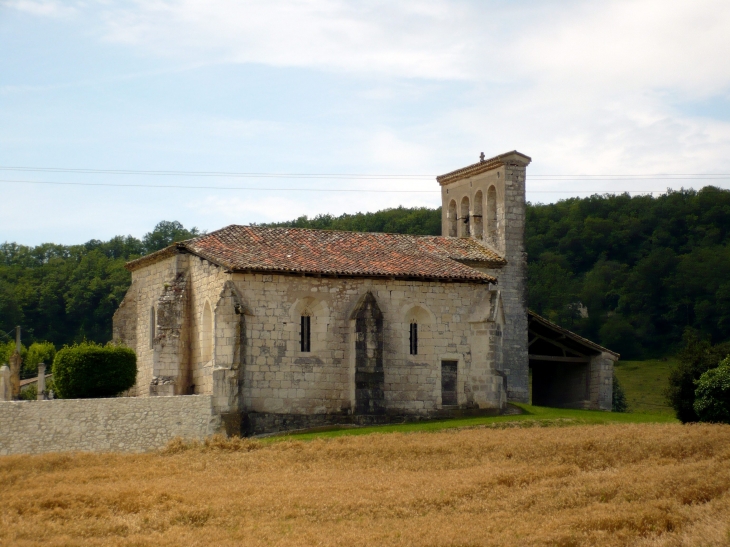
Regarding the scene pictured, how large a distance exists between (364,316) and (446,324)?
3.21 metres

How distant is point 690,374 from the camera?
1335 inches

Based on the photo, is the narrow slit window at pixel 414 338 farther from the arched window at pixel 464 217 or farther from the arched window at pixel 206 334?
the arched window at pixel 464 217

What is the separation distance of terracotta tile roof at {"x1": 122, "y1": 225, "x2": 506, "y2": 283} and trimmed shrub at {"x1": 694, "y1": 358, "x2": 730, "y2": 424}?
890 cm

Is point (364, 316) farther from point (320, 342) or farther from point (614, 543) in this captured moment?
point (614, 543)

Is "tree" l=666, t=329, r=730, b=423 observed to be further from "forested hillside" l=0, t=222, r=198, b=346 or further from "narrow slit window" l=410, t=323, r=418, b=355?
"forested hillside" l=0, t=222, r=198, b=346

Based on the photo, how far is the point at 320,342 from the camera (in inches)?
1423

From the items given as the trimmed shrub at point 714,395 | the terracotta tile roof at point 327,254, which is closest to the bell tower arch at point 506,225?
the terracotta tile roof at point 327,254

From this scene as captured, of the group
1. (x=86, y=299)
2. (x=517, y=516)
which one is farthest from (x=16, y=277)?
(x=517, y=516)

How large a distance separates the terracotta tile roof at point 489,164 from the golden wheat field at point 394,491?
1475 cm

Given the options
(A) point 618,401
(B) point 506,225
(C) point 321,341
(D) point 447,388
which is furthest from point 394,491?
(A) point 618,401

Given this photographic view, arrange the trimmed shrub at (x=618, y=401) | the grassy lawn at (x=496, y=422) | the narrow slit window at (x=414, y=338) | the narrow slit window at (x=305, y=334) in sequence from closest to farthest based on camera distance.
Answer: the grassy lawn at (x=496, y=422) → the narrow slit window at (x=305, y=334) → the narrow slit window at (x=414, y=338) → the trimmed shrub at (x=618, y=401)

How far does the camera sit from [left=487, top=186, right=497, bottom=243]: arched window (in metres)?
43.9

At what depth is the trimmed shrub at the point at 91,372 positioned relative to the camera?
36.2 m

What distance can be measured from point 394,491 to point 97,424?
12.2 metres
